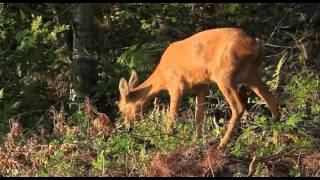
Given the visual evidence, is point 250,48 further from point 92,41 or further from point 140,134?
point 92,41

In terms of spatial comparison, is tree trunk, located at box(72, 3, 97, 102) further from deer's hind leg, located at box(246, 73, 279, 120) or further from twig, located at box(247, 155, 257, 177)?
twig, located at box(247, 155, 257, 177)

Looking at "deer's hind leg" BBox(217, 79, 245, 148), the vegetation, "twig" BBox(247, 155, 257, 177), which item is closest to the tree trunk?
the vegetation

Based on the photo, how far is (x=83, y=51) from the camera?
45.3ft

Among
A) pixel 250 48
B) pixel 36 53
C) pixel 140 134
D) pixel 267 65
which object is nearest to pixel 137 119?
pixel 140 134

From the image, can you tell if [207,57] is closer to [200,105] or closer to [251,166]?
[200,105]

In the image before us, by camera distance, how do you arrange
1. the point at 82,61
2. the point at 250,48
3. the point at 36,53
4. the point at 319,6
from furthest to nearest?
the point at 319,6
the point at 82,61
the point at 36,53
the point at 250,48

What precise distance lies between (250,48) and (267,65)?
4.36 metres

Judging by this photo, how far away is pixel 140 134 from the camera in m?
9.83

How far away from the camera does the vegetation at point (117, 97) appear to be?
9086mm

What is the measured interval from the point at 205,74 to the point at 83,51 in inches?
162

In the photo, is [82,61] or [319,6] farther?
[319,6]

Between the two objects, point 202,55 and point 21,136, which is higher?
point 202,55

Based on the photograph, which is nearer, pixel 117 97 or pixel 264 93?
pixel 264 93

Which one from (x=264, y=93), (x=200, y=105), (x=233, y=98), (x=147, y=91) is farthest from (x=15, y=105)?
(x=264, y=93)
